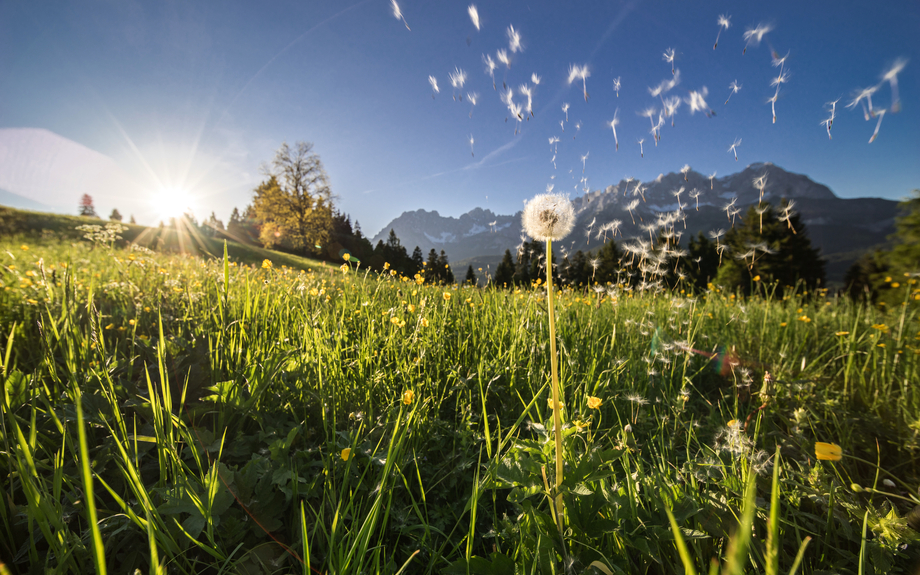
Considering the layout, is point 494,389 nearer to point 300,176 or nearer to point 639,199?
point 639,199

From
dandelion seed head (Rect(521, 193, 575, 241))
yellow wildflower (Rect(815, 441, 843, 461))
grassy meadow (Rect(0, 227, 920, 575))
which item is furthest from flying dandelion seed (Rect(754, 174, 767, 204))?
dandelion seed head (Rect(521, 193, 575, 241))

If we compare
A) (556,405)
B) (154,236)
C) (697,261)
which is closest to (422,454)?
(556,405)

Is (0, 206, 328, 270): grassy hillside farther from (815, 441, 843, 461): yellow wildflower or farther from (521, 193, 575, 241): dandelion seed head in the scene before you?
(815, 441, 843, 461): yellow wildflower

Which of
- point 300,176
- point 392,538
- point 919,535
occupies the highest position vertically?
point 300,176

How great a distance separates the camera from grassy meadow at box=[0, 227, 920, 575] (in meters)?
0.96

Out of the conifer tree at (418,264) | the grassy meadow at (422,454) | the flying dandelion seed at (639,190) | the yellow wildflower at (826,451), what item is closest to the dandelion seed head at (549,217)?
the grassy meadow at (422,454)

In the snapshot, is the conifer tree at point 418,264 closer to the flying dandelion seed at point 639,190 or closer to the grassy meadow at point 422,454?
the grassy meadow at point 422,454

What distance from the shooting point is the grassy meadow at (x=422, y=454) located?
3.16ft

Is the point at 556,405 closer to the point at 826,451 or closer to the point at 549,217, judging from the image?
the point at 549,217

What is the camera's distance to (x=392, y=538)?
122 centimetres

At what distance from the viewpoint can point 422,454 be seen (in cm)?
150

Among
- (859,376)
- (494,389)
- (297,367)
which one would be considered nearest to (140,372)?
(297,367)

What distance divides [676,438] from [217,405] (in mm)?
2341

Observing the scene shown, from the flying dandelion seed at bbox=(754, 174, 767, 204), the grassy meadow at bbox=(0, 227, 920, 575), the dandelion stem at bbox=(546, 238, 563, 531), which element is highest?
the flying dandelion seed at bbox=(754, 174, 767, 204)
